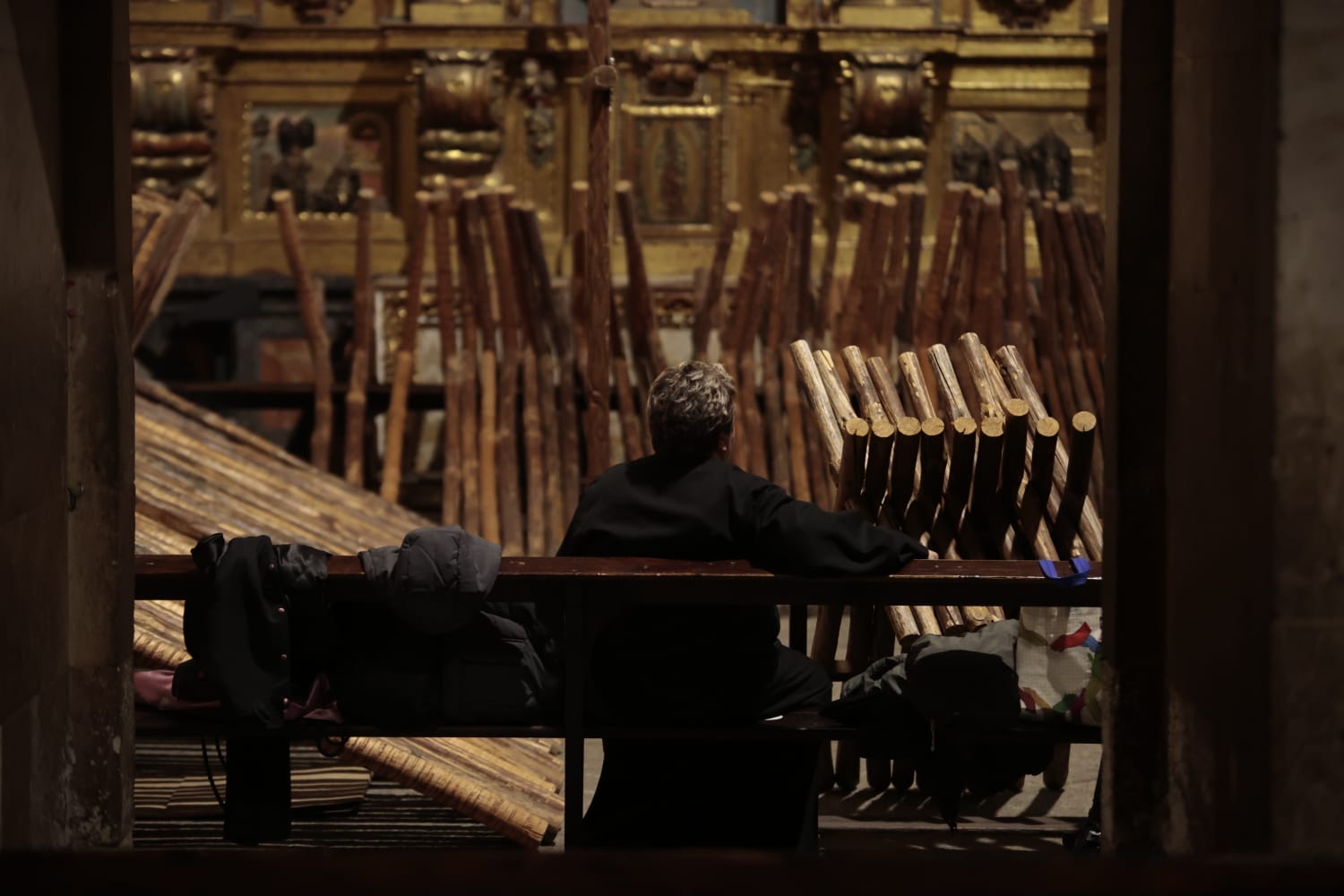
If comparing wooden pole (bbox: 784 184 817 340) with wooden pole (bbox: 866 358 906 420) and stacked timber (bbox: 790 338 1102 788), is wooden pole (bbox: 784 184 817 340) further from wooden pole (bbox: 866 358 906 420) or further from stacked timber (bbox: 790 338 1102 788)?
stacked timber (bbox: 790 338 1102 788)

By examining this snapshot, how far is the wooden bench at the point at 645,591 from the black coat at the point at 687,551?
0.24 ft

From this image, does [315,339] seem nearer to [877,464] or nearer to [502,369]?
[502,369]

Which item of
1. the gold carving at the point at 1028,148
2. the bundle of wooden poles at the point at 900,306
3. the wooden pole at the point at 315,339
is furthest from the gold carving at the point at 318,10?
the gold carving at the point at 1028,148

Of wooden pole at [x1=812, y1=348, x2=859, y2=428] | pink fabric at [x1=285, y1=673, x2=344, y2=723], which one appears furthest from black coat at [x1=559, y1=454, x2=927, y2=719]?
wooden pole at [x1=812, y1=348, x2=859, y2=428]

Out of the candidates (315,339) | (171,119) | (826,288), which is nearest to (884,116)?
(826,288)

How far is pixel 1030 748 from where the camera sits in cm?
471

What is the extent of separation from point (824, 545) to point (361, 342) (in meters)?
5.07

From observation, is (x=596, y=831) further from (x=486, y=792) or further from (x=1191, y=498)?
(x=1191, y=498)

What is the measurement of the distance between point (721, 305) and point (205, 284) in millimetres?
3305

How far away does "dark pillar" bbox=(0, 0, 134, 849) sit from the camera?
3.29 meters

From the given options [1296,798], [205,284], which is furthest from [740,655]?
[205,284]

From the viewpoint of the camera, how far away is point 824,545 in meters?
4.04

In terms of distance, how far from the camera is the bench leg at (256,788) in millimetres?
4383

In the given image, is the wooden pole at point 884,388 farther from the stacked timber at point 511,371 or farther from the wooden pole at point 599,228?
the stacked timber at point 511,371
